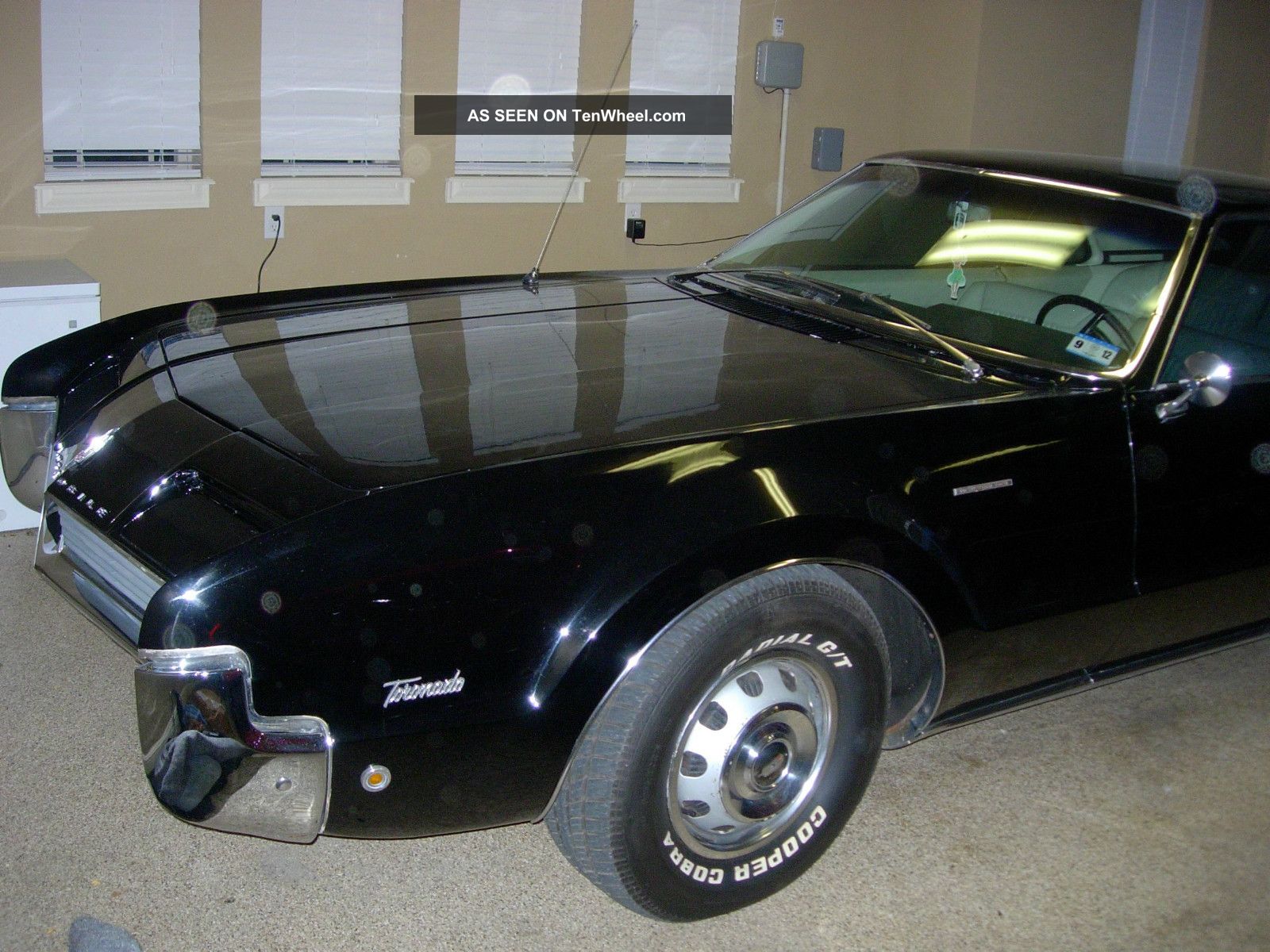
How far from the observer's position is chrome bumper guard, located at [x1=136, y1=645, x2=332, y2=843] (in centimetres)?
Answer: 196

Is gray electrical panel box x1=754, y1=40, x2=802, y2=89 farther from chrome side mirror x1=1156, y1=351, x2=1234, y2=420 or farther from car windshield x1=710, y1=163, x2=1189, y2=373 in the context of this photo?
chrome side mirror x1=1156, y1=351, x2=1234, y2=420

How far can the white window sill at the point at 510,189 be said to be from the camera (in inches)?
280

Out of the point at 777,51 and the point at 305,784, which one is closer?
the point at 305,784

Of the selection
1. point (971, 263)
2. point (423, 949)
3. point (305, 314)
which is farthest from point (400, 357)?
point (971, 263)

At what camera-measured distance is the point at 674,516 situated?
86.4 inches

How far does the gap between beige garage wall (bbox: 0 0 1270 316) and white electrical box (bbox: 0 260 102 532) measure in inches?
70.1

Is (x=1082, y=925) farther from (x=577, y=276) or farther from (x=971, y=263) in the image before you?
(x=577, y=276)

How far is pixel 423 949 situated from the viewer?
2.37m

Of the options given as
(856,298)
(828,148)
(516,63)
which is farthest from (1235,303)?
(828,148)

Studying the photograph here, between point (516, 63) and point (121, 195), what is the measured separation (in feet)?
7.76

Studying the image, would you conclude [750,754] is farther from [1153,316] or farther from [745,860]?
[1153,316]

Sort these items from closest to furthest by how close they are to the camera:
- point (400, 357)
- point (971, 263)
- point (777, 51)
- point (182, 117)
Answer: point (400, 357) → point (971, 263) → point (182, 117) → point (777, 51)

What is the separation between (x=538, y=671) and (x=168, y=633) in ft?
1.97

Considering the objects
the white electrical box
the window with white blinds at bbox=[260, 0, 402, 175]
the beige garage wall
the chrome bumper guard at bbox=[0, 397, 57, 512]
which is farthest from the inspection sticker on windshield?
the window with white blinds at bbox=[260, 0, 402, 175]
